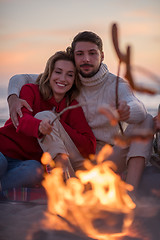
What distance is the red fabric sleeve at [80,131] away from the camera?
2307 millimetres

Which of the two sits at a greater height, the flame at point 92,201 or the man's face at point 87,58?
the man's face at point 87,58

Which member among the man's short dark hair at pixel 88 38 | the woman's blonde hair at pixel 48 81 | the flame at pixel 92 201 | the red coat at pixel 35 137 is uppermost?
the man's short dark hair at pixel 88 38

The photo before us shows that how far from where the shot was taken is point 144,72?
67 centimetres

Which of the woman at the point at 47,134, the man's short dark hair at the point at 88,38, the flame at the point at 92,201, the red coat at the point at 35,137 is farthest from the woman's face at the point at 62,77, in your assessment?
the flame at the point at 92,201

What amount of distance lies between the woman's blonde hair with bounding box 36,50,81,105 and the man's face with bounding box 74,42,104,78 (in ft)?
0.22

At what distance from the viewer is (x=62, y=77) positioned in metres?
2.40

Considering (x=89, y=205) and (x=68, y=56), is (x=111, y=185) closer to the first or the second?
(x=89, y=205)

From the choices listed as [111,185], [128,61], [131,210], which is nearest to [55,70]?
[111,185]

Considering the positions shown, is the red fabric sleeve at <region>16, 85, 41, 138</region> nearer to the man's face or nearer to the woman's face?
the woman's face

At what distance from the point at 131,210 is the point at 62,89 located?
113 cm

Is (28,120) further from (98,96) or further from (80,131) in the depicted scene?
(98,96)

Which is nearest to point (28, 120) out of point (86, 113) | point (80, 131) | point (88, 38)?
point (80, 131)

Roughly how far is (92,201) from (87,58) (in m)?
1.17

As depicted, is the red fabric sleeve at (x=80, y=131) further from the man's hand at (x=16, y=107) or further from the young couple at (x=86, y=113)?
the man's hand at (x=16, y=107)
